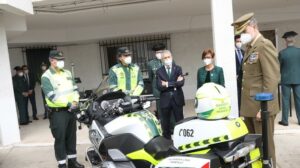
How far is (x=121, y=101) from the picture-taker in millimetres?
3611

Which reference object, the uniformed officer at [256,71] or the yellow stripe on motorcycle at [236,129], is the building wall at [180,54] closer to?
the uniformed officer at [256,71]

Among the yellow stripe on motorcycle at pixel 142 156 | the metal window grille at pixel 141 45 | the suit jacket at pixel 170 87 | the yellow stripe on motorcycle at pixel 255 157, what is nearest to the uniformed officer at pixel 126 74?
the suit jacket at pixel 170 87

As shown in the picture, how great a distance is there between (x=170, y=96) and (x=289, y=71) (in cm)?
Answer: 238

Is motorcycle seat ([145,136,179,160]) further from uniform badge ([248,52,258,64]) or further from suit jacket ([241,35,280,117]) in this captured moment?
uniform badge ([248,52,258,64])

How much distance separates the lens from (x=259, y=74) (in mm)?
3559

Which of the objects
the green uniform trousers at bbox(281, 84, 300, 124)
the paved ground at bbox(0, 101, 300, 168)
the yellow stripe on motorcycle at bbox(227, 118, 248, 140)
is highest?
the yellow stripe on motorcycle at bbox(227, 118, 248, 140)

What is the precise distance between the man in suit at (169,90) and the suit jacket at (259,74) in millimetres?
1688

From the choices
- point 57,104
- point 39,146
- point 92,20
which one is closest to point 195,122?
point 57,104

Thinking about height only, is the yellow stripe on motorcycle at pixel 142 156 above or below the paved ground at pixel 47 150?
above

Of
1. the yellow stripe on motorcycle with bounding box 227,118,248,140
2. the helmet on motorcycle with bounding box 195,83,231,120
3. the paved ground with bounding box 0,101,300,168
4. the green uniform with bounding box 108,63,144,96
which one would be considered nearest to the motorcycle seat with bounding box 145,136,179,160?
the helmet on motorcycle with bounding box 195,83,231,120

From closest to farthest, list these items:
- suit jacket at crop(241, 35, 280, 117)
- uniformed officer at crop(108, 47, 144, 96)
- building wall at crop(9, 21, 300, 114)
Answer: suit jacket at crop(241, 35, 280, 117) < uniformed officer at crop(108, 47, 144, 96) < building wall at crop(9, 21, 300, 114)

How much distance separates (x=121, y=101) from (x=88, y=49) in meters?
8.12

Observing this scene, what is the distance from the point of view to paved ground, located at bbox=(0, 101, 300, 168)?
4.94m

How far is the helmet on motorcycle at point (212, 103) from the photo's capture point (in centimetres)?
283
